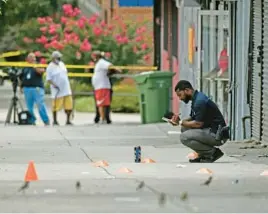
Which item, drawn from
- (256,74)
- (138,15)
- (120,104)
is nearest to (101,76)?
(256,74)

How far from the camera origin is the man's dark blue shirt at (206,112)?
14461 mm

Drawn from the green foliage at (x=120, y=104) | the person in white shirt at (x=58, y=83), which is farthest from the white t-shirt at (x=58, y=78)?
the green foliage at (x=120, y=104)

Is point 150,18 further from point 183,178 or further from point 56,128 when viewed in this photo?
point 183,178

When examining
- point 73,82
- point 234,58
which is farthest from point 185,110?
point 73,82

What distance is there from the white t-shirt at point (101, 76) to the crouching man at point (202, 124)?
10.9 meters

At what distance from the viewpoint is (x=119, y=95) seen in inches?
1341

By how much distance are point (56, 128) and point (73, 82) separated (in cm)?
1350

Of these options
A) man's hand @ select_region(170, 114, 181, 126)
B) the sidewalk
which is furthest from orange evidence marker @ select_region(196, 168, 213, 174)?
the sidewalk

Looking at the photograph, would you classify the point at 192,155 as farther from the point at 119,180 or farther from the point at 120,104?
the point at 120,104

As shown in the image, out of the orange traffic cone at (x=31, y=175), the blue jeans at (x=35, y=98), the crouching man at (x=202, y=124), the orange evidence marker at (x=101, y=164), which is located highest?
the crouching man at (x=202, y=124)

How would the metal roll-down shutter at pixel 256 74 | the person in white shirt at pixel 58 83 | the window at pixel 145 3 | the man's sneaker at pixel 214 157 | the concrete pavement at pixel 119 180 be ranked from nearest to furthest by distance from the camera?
the concrete pavement at pixel 119 180 < the man's sneaker at pixel 214 157 < the metal roll-down shutter at pixel 256 74 < the person in white shirt at pixel 58 83 < the window at pixel 145 3

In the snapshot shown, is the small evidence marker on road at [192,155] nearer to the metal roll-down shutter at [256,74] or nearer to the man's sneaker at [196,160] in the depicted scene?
the man's sneaker at [196,160]

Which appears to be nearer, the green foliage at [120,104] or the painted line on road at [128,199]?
the painted line on road at [128,199]

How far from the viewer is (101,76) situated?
25.5 meters
